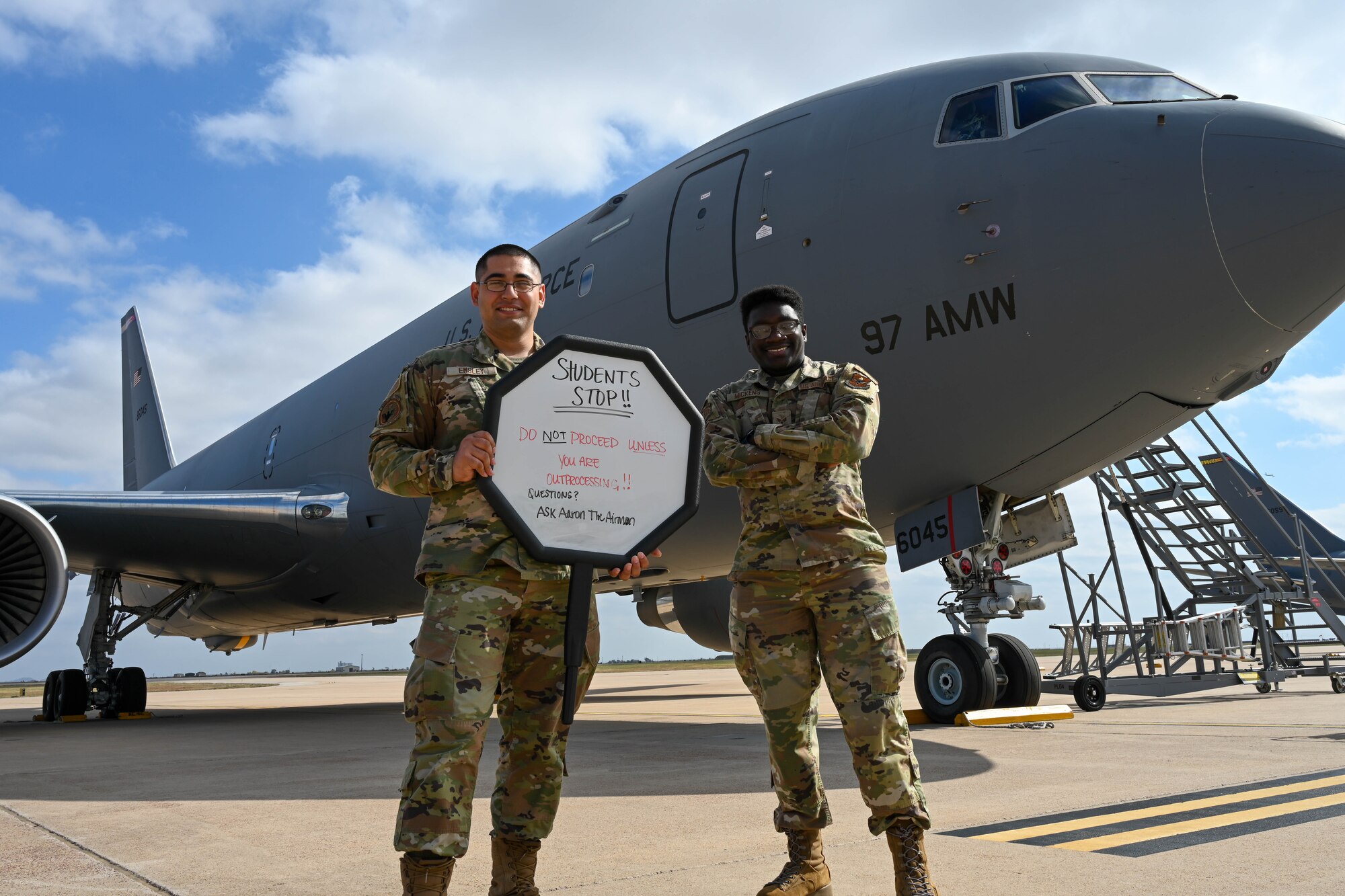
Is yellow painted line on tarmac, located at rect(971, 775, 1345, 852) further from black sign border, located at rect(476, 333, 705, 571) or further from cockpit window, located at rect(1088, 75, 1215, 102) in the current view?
cockpit window, located at rect(1088, 75, 1215, 102)

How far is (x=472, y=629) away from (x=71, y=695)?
12288 mm

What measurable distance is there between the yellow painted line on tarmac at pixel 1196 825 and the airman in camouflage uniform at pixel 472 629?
1743mm

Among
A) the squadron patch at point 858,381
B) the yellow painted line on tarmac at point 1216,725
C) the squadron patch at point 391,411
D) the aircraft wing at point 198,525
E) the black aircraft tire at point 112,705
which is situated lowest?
the yellow painted line on tarmac at point 1216,725

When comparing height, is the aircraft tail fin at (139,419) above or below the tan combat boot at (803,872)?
above

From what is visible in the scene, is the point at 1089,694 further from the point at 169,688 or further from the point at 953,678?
the point at 169,688

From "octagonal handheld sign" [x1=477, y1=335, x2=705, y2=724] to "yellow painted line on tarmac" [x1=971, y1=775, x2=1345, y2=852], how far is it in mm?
1658

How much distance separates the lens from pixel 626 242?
7.92m

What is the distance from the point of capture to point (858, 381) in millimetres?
3305

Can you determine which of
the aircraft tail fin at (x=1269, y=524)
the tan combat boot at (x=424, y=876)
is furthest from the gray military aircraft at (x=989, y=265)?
the aircraft tail fin at (x=1269, y=524)

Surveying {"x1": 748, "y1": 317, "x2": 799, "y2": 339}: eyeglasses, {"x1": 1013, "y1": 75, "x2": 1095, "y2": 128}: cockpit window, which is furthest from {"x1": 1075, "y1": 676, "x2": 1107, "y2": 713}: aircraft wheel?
{"x1": 748, "y1": 317, "x2": 799, "y2": 339}: eyeglasses

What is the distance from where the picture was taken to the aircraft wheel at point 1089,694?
33.0 feet

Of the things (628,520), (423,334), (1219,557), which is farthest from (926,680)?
(1219,557)

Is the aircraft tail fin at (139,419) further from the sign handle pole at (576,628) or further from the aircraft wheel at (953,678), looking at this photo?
→ the sign handle pole at (576,628)

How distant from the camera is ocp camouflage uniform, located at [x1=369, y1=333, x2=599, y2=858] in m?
2.62
